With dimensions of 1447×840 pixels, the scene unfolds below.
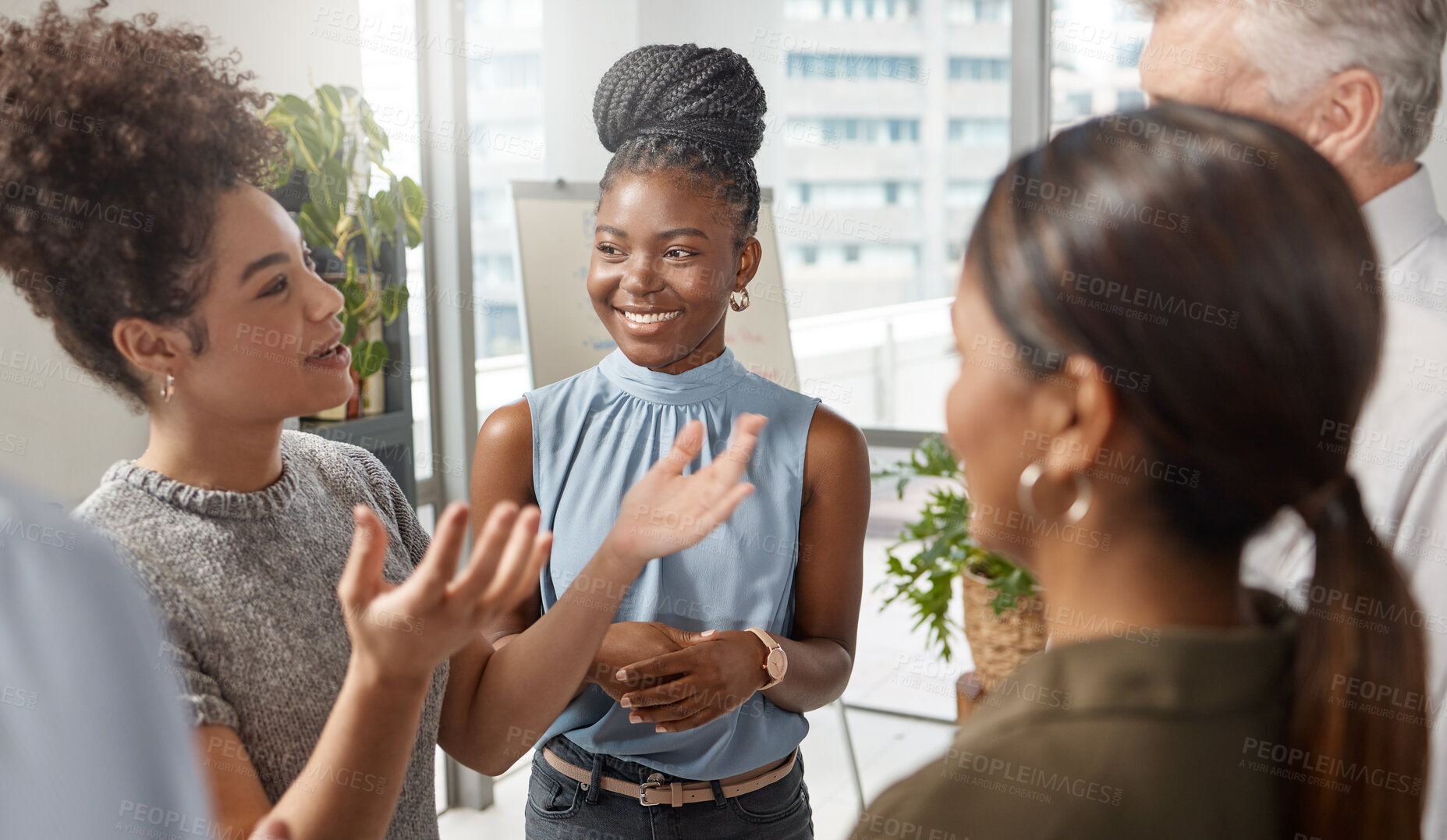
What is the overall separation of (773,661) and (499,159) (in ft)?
9.80

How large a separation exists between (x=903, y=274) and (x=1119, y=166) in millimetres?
3372

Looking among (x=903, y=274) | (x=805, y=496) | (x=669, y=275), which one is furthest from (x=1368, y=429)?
(x=903, y=274)

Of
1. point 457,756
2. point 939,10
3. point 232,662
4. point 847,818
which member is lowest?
point 847,818

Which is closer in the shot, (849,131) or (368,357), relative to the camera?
(368,357)

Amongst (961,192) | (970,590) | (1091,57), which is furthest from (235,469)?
(1091,57)

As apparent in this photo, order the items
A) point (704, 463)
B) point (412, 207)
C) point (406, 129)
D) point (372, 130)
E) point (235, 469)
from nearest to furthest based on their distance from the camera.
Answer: point (235, 469), point (704, 463), point (372, 130), point (412, 207), point (406, 129)

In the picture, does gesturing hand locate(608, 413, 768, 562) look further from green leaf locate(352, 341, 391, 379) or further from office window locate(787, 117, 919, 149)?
office window locate(787, 117, 919, 149)

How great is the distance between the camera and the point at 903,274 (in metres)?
3.98

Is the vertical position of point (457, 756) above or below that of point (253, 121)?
below

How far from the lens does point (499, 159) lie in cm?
386

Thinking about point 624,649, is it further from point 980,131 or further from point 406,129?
point 980,131

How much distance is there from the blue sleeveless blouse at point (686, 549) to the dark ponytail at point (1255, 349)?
0.76 metres

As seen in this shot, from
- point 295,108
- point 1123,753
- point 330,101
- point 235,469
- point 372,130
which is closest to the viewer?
point 1123,753

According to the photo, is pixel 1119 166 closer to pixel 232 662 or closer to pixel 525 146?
pixel 232 662
